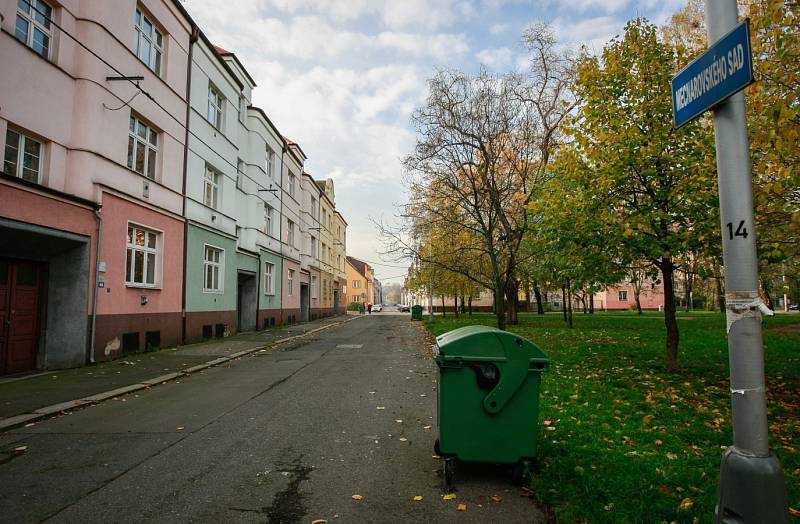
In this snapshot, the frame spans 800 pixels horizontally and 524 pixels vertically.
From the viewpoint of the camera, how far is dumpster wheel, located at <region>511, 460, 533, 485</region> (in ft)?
13.6

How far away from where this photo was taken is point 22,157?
9.59 metres

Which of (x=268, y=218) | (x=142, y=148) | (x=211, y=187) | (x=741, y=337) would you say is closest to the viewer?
(x=741, y=337)

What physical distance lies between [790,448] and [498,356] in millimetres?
3407

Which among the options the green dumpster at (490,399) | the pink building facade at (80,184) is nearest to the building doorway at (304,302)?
the pink building facade at (80,184)

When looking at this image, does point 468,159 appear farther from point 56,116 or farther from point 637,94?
point 56,116

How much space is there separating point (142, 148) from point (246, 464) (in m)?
12.0

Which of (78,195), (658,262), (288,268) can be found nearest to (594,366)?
(658,262)

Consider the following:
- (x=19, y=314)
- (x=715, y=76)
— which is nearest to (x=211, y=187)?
(x=19, y=314)

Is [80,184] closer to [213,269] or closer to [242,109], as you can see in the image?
[213,269]

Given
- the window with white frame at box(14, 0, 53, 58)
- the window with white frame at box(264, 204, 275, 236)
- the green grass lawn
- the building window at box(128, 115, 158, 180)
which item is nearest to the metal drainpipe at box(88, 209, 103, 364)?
the building window at box(128, 115, 158, 180)

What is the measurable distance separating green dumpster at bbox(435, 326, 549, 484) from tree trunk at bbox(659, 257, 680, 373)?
614 cm

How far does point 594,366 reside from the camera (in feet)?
34.5

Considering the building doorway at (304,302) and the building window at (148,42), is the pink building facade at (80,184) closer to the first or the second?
the building window at (148,42)

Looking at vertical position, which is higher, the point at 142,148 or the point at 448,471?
the point at 142,148
